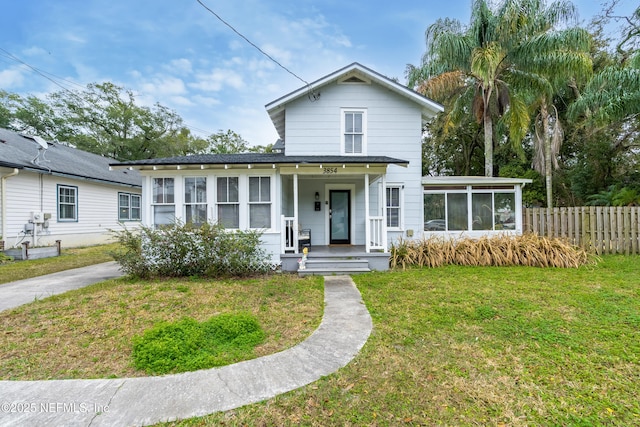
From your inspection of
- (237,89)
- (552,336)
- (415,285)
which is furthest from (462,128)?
(552,336)

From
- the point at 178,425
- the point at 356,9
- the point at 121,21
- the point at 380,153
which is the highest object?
the point at 356,9

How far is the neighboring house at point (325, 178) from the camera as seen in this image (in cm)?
793

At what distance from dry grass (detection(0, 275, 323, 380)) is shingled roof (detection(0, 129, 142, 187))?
8.92 metres

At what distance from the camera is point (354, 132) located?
31.6 ft

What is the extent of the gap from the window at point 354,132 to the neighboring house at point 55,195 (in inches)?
315

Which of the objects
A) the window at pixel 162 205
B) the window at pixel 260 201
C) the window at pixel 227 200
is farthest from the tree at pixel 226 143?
the window at pixel 260 201

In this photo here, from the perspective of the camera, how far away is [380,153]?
9.57 metres

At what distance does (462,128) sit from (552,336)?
2127 cm

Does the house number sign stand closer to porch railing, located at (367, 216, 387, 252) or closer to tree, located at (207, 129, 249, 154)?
porch railing, located at (367, 216, 387, 252)

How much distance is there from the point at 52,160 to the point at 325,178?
505 inches

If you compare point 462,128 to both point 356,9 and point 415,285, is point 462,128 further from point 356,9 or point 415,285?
point 415,285

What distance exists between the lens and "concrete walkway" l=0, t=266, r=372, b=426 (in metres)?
2.25

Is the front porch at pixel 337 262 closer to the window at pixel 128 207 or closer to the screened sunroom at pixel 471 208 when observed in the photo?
the screened sunroom at pixel 471 208

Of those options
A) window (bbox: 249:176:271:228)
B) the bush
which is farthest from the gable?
the bush
